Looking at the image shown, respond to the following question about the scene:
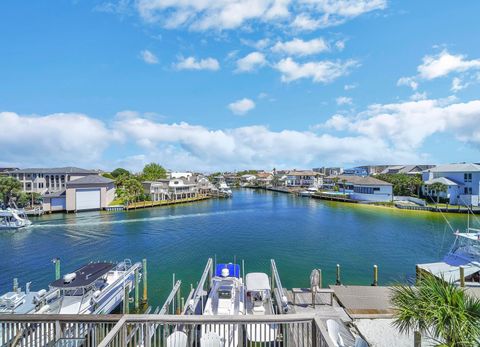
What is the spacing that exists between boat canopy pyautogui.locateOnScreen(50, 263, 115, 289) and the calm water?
11.2 feet

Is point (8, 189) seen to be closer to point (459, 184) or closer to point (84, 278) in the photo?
point (84, 278)

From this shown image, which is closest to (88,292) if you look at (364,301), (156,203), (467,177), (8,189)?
(364,301)

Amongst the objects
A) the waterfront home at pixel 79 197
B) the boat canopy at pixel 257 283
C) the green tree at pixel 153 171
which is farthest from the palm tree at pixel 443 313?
the green tree at pixel 153 171

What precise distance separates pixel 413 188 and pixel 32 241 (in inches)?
2561

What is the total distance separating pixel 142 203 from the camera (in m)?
52.0

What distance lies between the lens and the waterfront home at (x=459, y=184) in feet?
142

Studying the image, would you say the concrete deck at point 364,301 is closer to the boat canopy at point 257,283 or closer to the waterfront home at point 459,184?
the boat canopy at point 257,283

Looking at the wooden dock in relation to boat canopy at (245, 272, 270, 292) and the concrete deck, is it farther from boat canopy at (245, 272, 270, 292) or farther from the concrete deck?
the concrete deck

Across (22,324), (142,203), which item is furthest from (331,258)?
(142,203)

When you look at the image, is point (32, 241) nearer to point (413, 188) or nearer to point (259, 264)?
point (259, 264)

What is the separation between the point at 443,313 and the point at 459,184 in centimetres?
5555

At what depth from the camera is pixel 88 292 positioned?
11438 millimetres

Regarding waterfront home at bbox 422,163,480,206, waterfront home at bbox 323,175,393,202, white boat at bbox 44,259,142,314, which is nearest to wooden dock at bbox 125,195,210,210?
white boat at bbox 44,259,142,314

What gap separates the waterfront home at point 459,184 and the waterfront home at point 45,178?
7243 cm
